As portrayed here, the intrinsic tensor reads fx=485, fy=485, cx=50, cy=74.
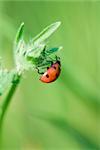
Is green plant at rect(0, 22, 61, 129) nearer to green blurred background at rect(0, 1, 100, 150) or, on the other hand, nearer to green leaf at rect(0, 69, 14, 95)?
green leaf at rect(0, 69, 14, 95)

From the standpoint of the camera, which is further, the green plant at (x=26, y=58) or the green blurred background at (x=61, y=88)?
the green blurred background at (x=61, y=88)

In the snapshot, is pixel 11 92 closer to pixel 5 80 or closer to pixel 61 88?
pixel 5 80

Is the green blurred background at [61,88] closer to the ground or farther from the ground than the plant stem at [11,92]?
farther from the ground

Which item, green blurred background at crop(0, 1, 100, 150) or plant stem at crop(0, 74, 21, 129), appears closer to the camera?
plant stem at crop(0, 74, 21, 129)

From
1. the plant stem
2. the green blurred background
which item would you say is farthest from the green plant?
the green blurred background

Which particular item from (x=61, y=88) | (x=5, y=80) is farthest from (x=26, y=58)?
(x=61, y=88)

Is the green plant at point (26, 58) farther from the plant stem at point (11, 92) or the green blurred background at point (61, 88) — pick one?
the green blurred background at point (61, 88)

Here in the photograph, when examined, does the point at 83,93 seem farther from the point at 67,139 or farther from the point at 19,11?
the point at 19,11

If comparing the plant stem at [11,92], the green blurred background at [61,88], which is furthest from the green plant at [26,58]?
the green blurred background at [61,88]

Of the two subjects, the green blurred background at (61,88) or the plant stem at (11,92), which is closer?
the plant stem at (11,92)
